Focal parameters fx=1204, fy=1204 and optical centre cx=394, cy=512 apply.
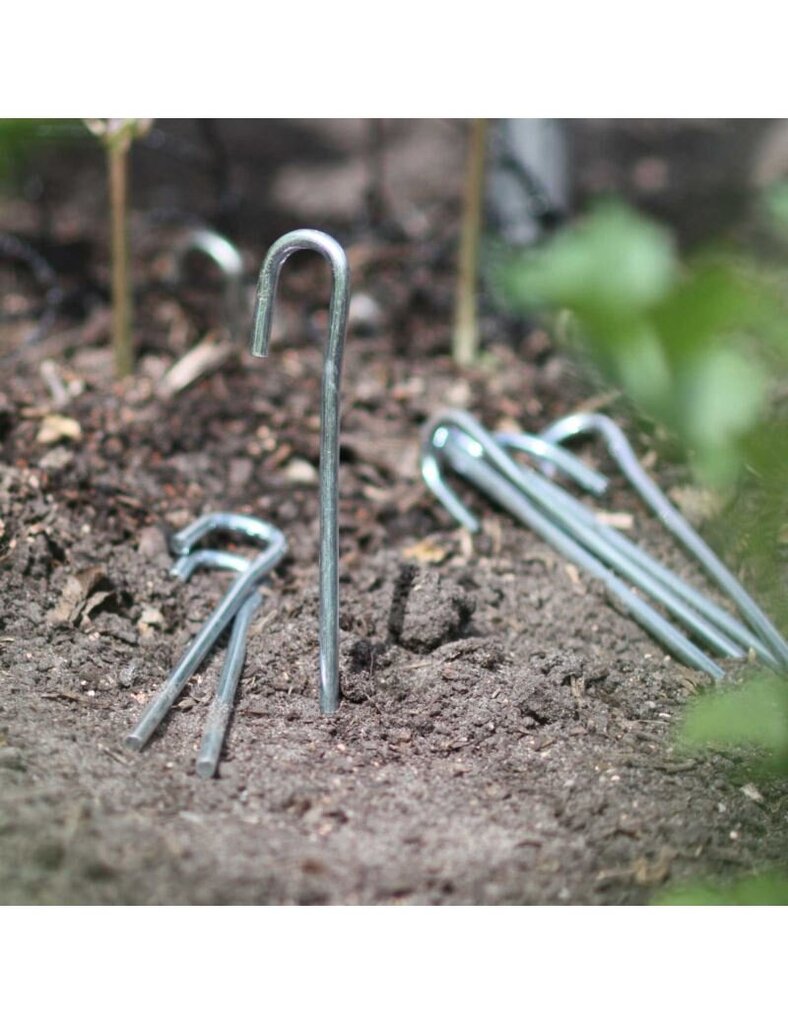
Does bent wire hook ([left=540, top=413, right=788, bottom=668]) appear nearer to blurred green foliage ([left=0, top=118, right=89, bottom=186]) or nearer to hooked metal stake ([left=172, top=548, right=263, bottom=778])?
hooked metal stake ([left=172, top=548, right=263, bottom=778])

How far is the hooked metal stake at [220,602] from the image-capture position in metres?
1.85

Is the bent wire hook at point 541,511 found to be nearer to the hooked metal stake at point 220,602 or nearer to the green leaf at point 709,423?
the hooked metal stake at point 220,602

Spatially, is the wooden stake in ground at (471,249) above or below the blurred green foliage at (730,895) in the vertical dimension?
→ above

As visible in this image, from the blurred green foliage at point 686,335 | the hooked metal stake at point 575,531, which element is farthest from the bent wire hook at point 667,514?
the blurred green foliage at point 686,335

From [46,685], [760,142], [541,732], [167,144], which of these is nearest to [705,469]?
[541,732]

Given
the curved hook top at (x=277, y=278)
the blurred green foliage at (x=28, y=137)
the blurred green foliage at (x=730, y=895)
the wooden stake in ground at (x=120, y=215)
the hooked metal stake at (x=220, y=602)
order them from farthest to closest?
the blurred green foliage at (x=28, y=137)
the wooden stake in ground at (x=120, y=215)
the hooked metal stake at (x=220, y=602)
the curved hook top at (x=277, y=278)
the blurred green foliage at (x=730, y=895)

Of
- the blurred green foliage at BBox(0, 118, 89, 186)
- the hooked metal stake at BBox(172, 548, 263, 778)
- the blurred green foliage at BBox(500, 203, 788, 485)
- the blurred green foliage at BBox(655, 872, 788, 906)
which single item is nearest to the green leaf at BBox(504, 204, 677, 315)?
the blurred green foliage at BBox(500, 203, 788, 485)

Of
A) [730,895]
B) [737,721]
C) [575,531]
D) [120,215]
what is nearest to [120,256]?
[120,215]

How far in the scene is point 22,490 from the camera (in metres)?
2.32

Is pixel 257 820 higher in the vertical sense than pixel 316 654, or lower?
lower

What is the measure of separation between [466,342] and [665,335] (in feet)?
7.96

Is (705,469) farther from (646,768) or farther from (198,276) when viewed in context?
(198,276)

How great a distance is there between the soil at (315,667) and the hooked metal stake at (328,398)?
0.10m

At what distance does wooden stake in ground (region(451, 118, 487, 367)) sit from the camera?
9.57ft
